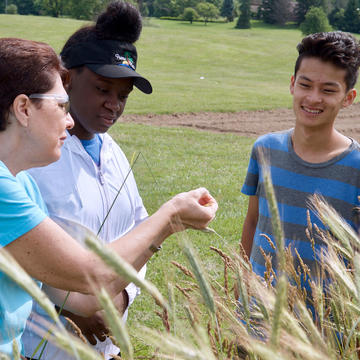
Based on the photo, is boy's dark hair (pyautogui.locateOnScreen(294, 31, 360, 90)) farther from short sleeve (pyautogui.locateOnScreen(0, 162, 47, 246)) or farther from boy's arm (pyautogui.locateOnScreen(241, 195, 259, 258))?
short sleeve (pyautogui.locateOnScreen(0, 162, 47, 246))

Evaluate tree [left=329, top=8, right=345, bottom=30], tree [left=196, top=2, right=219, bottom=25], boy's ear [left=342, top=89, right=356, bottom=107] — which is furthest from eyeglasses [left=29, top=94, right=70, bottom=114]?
tree [left=196, top=2, right=219, bottom=25]

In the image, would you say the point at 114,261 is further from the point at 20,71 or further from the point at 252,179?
the point at 252,179

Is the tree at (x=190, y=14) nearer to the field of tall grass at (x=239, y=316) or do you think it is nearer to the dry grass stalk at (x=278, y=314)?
the field of tall grass at (x=239, y=316)

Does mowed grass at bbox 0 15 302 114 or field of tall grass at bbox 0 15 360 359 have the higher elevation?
field of tall grass at bbox 0 15 360 359

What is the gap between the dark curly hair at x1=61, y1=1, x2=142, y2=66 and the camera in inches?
102

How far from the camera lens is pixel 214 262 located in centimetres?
573

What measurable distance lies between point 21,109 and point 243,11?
8245cm

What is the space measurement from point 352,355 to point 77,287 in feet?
2.98

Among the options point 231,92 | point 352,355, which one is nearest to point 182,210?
point 352,355

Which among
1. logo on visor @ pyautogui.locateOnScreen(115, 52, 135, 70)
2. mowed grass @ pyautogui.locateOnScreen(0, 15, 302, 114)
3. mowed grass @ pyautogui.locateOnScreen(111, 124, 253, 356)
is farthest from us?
mowed grass @ pyautogui.locateOnScreen(0, 15, 302, 114)

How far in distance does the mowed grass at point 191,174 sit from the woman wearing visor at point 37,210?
1847mm

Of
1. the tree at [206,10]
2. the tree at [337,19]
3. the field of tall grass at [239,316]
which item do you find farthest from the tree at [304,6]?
the field of tall grass at [239,316]

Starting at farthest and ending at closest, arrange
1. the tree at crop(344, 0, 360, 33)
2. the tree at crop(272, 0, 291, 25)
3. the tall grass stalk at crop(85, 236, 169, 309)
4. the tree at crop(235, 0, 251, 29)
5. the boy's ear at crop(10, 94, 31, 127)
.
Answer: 1. the tree at crop(272, 0, 291, 25)
2. the tree at crop(344, 0, 360, 33)
3. the tree at crop(235, 0, 251, 29)
4. the boy's ear at crop(10, 94, 31, 127)
5. the tall grass stalk at crop(85, 236, 169, 309)

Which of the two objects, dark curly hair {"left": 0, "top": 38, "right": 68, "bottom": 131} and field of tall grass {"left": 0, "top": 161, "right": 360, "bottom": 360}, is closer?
field of tall grass {"left": 0, "top": 161, "right": 360, "bottom": 360}
